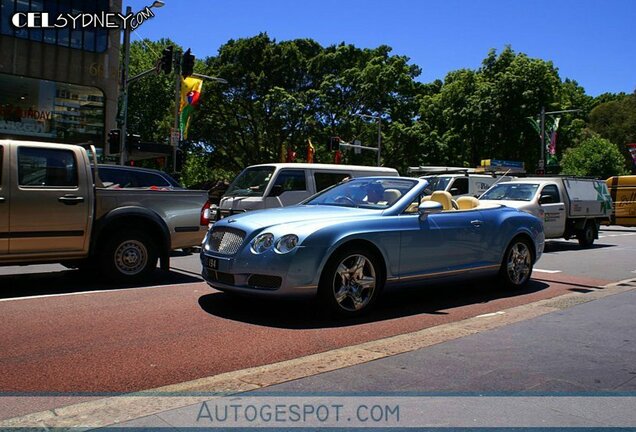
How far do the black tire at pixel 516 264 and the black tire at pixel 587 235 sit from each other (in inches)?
347

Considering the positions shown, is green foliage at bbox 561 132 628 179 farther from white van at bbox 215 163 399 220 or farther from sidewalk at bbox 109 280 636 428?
sidewalk at bbox 109 280 636 428

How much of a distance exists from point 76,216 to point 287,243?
3.27 m

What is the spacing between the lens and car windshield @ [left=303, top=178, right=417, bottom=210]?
7.01 m

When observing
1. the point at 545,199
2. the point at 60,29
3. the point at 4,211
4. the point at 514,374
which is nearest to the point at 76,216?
the point at 4,211

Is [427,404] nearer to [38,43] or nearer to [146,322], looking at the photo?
[146,322]

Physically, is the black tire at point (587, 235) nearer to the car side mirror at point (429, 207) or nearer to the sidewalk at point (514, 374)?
the sidewalk at point (514, 374)

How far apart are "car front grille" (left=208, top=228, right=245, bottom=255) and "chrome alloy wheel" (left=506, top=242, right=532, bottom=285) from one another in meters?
4.06

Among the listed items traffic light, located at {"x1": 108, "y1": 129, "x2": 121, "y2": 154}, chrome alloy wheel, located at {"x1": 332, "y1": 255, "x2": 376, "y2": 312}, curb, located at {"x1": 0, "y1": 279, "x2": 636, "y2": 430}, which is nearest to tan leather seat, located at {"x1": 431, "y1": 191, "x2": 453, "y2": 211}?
curb, located at {"x1": 0, "y1": 279, "x2": 636, "y2": 430}

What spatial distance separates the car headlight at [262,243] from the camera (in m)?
5.87

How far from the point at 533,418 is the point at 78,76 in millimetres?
28662

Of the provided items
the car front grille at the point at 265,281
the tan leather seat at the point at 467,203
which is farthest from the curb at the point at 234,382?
the tan leather seat at the point at 467,203

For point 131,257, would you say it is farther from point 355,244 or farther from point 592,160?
point 592,160

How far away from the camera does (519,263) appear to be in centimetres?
831

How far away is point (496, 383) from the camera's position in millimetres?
4348
